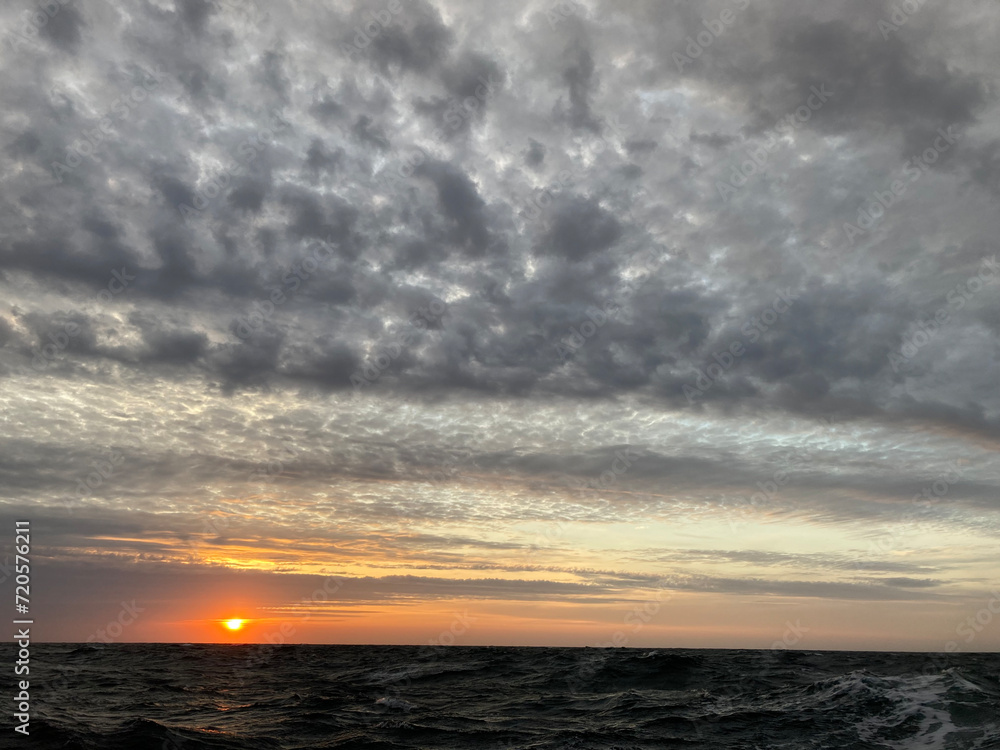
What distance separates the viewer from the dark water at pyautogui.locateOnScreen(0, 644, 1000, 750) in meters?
20.9

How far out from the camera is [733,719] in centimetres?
2502

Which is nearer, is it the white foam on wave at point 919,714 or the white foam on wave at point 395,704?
the white foam on wave at point 919,714

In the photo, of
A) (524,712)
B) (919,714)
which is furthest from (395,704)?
(919,714)

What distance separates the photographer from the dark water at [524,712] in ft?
68.6

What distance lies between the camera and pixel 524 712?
27.5 metres

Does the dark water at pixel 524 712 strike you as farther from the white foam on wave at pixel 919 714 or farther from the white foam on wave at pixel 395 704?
the white foam on wave at pixel 395 704

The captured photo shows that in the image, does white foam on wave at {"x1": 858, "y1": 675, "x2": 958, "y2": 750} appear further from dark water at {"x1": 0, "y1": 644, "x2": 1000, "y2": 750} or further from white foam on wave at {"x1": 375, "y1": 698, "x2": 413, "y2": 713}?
white foam on wave at {"x1": 375, "y1": 698, "x2": 413, "y2": 713}

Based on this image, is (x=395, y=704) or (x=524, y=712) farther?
(x=395, y=704)

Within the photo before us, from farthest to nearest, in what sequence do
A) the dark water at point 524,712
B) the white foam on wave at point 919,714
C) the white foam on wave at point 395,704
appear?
1. the white foam on wave at point 395,704
2. the white foam on wave at point 919,714
3. the dark water at point 524,712

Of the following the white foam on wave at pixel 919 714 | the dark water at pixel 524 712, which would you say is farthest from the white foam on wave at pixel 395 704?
the white foam on wave at pixel 919 714

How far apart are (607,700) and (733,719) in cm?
749

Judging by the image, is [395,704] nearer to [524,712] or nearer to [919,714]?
[524,712]

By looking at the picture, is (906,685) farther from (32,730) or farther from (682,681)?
(32,730)

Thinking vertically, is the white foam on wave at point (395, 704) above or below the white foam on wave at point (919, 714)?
below
